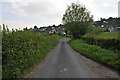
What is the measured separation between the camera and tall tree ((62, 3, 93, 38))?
5878 cm

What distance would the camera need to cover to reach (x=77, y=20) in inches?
2362

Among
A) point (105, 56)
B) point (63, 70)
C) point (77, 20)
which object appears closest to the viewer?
point (63, 70)

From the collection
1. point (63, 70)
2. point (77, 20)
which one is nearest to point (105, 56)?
point (63, 70)

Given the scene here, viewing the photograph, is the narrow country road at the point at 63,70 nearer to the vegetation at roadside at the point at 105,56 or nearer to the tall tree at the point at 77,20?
the vegetation at roadside at the point at 105,56

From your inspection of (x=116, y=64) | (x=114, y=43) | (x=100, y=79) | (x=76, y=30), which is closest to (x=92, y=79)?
(x=100, y=79)

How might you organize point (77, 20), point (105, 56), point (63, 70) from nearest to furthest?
point (63, 70)
point (105, 56)
point (77, 20)

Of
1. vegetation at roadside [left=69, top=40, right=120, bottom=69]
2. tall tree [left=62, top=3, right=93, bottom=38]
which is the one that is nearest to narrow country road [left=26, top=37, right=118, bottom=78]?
vegetation at roadside [left=69, top=40, right=120, bottom=69]

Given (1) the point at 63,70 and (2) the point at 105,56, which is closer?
(1) the point at 63,70

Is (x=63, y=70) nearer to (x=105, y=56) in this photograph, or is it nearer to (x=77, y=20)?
(x=105, y=56)

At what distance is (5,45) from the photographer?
40.6 ft

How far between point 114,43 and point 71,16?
4274cm

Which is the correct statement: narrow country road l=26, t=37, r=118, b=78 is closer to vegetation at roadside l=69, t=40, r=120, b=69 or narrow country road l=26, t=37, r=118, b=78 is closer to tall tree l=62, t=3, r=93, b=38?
vegetation at roadside l=69, t=40, r=120, b=69

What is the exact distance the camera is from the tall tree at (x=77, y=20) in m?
58.8

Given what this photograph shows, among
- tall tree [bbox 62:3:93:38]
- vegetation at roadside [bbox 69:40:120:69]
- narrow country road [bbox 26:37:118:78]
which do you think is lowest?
narrow country road [bbox 26:37:118:78]
